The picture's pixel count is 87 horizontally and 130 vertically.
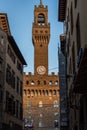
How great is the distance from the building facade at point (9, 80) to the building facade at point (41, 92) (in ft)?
173

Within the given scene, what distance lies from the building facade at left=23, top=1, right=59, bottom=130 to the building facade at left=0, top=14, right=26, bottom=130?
52.6 metres

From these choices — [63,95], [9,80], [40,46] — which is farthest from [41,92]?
[63,95]

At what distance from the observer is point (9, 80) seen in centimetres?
4709

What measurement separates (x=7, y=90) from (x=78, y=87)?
28.0 metres

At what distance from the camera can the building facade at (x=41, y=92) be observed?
356 feet

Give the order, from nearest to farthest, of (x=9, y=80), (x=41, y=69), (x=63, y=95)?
(x=63, y=95), (x=9, y=80), (x=41, y=69)

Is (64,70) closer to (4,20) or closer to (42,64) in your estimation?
(4,20)

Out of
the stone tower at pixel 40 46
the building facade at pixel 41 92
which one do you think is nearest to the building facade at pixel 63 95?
the building facade at pixel 41 92

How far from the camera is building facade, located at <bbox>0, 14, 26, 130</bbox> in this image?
141 ft

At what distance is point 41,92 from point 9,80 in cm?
6548

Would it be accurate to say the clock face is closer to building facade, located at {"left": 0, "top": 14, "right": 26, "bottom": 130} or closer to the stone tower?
the stone tower

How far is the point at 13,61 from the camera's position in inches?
2010

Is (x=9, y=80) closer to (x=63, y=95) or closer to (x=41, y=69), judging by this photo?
(x=63, y=95)

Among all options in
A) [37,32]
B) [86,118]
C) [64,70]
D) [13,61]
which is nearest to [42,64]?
[37,32]
